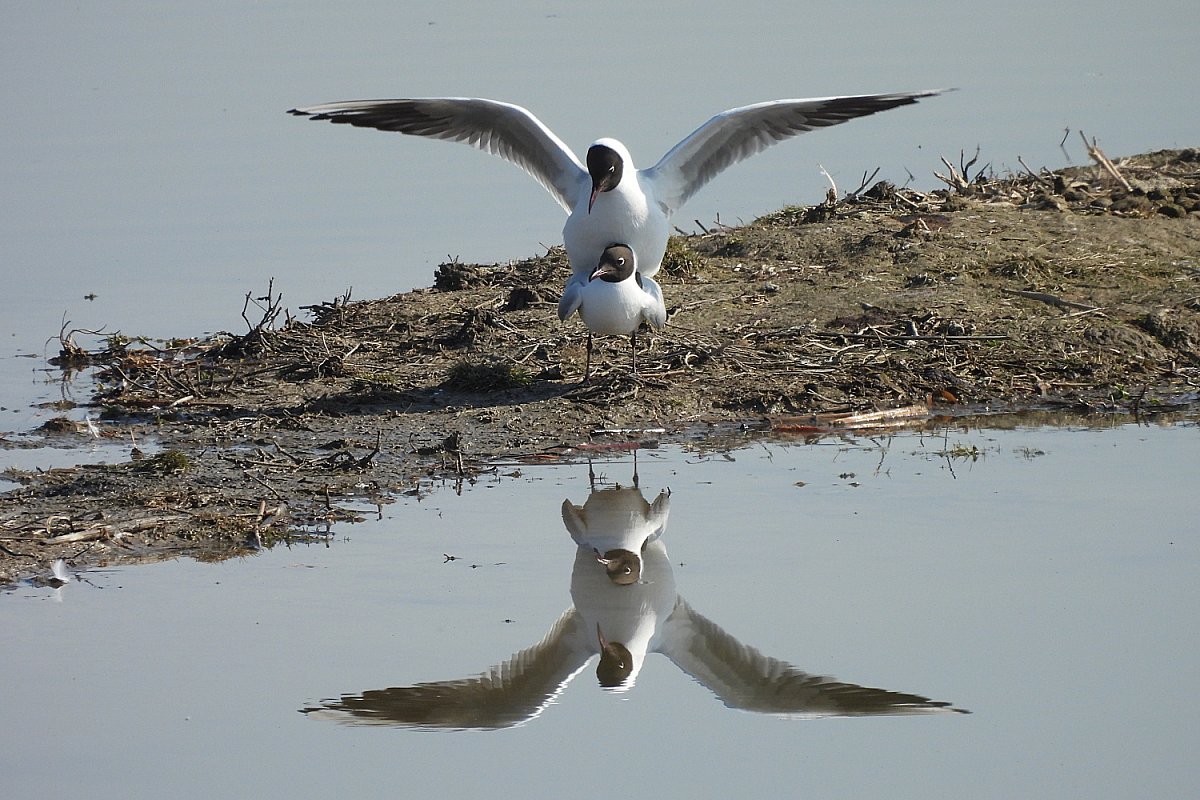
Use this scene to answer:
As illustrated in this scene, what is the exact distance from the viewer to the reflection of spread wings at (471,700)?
16.8 ft

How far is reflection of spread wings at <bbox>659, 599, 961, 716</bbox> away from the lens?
5070 millimetres

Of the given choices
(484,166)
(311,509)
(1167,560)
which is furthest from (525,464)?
(484,166)

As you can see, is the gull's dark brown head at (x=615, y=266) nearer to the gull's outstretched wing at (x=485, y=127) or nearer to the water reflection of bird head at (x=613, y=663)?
the gull's outstretched wing at (x=485, y=127)

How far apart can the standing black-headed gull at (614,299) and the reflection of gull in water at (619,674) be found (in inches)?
86.3

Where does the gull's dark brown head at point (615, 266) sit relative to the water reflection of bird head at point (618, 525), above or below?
above

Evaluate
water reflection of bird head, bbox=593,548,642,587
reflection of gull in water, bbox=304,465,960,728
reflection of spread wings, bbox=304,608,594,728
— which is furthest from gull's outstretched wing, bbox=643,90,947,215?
reflection of spread wings, bbox=304,608,594,728

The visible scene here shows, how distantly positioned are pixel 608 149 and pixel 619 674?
12.8 feet

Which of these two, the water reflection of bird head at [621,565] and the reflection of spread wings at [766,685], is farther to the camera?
the water reflection of bird head at [621,565]

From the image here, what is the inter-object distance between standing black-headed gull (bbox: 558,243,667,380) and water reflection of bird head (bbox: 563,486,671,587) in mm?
1371

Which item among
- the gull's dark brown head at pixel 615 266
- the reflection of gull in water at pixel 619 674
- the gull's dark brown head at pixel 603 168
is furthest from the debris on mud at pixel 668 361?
the reflection of gull in water at pixel 619 674

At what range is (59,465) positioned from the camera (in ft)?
25.3

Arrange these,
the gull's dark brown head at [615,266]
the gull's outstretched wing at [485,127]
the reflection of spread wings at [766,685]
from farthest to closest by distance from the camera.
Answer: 1. the gull's outstretched wing at [485,127]
2. the gull's dark brown head at [615,266]
3. the reflection of spread wings at [766,685]

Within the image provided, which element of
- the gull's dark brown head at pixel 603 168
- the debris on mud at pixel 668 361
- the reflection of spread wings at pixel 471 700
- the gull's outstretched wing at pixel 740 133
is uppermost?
the gull's outstretched wing at pixel 740 133

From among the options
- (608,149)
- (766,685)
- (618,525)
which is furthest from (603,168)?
(766,685)
